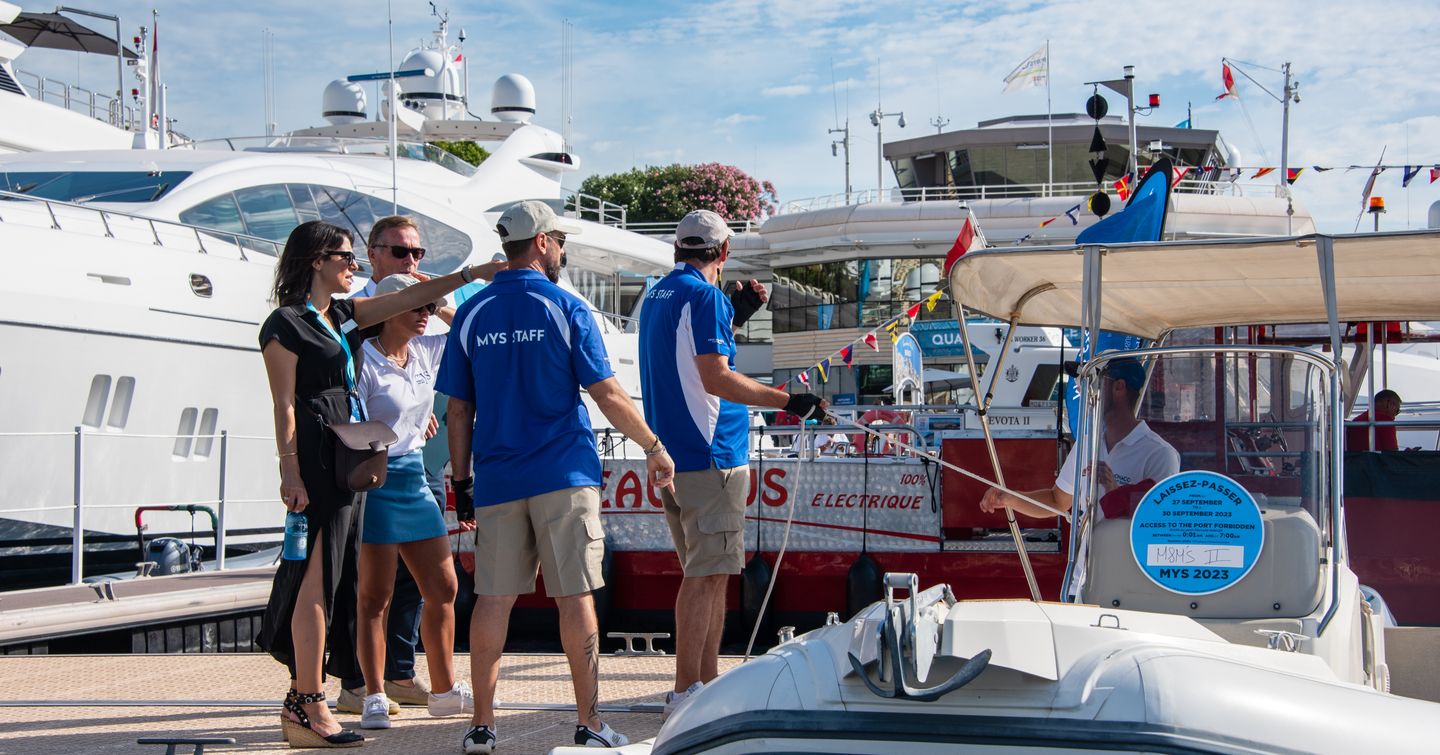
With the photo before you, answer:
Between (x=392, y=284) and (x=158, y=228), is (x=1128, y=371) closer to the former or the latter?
(x=392, y=284)

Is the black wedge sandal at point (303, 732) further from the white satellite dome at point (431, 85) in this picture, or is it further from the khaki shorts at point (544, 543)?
the white satellite dome at point (431, 85)

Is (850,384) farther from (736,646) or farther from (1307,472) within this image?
(1307,472)

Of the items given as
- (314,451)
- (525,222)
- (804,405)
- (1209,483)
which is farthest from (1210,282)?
(314,451)

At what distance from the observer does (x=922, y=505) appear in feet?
29.1

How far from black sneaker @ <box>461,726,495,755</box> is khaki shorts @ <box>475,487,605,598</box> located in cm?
43

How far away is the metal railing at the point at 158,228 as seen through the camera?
12.5m

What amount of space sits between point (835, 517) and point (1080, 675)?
24.0 ft

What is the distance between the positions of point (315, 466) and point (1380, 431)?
9.18 metres

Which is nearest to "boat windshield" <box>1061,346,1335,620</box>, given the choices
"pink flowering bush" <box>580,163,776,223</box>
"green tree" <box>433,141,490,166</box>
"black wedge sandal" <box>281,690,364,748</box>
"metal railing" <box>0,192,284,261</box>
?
"black wedge sandal" <box>281,690,364,748</box>

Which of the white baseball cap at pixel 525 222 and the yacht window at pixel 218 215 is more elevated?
the yacht window at pixel 218 215

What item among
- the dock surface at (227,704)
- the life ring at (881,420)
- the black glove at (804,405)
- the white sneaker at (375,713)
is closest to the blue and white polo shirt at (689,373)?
the black glove at (804,405)

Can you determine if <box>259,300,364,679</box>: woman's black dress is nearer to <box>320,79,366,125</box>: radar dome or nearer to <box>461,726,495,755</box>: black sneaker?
<box>461,726,495,755</box>: black sneaker

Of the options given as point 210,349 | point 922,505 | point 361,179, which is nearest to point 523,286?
point 922,505

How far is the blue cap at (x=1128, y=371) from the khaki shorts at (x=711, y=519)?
138 centimetres
